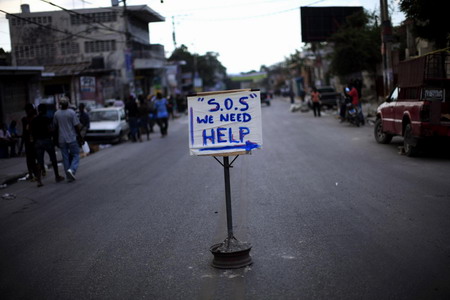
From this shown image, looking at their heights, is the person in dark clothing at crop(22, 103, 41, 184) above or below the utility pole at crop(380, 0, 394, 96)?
below

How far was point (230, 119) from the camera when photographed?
5.95 meters

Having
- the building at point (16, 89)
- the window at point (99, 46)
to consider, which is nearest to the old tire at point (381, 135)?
the building at point (16, 89)

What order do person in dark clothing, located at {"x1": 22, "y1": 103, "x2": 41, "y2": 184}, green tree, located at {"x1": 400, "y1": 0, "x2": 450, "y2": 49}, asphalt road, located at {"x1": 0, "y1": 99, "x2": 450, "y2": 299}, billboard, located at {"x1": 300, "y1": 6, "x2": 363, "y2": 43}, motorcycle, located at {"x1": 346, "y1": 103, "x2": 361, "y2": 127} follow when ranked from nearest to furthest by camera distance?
asphalt road, located at {"x1": 0, "y1": 99, "x2": 450, "y2": 299} → person in dark clothing, located at {"x1": 22, "y1": 103, "x2": 41, "y2": 184} → green tree, located at {"x1": 400, "y1": 0, "x2": 450, "y2": 49} → motorcycle, located at {"x1": 346, "y1": 103, "x2": 361, "y2": 127} → billboard, located at {"x1": 300, "y1": 6, "x2": 363, "y2": 43}

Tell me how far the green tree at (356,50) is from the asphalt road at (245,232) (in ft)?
88.7

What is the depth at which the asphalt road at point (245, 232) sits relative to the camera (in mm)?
5195

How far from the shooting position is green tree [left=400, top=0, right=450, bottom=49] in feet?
49.4

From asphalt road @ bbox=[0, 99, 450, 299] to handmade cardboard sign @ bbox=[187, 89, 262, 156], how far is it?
1249 mm

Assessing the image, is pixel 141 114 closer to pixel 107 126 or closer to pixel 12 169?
pixel 107 126

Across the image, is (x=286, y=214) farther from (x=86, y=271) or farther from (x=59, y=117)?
(x=59, y=117)

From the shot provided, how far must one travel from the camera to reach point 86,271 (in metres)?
5.96

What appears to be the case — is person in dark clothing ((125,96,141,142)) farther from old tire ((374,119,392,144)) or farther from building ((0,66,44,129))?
old tire ((374,119,392,144))

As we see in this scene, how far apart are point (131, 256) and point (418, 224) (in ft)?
11.9

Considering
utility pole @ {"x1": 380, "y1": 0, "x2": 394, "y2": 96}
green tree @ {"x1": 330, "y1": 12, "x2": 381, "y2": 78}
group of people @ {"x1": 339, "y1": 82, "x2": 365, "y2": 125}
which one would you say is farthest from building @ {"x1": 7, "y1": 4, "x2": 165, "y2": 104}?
utility pole @ {"x1": 380, "y1": 0, "x2": 394, "y2": 96}

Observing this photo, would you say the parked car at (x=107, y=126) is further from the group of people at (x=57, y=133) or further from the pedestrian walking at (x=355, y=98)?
the group of people at (x=57, y=133)
